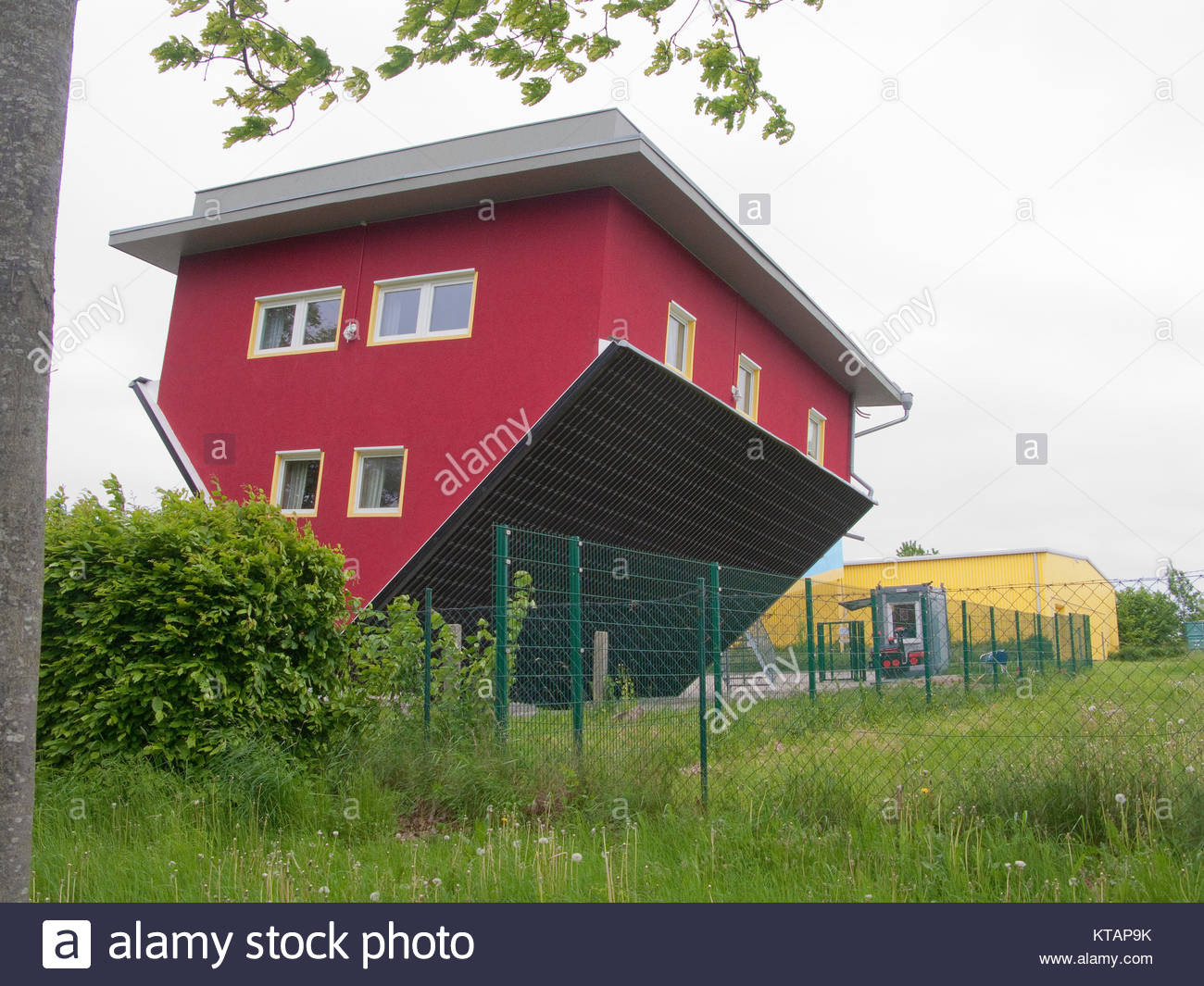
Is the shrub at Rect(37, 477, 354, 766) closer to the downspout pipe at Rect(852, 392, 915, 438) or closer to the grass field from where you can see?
the grass field

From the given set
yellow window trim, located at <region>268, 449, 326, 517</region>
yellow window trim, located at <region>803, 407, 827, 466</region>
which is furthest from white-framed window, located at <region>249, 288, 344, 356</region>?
yellow window trim, located at <region>803, 407, 827, 466</region>

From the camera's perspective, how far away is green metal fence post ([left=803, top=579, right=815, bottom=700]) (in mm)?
10320

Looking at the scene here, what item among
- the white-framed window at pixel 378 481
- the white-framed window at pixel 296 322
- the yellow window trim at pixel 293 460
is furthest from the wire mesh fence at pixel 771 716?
the white-framed window at pixel 296 322

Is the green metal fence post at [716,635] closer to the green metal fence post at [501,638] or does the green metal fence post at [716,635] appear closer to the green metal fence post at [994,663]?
the green metal fence post at [501,638]

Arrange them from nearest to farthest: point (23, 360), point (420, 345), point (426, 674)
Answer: point (23, 360) < point (426, 674) < point (420, 345)

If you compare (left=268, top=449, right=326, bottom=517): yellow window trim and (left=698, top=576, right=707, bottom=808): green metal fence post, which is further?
(left=268, top=449, right=326, bottom=517): yellow window trim

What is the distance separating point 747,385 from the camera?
1703 centimetres

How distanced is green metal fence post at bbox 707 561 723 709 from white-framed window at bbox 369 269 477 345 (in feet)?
24.4

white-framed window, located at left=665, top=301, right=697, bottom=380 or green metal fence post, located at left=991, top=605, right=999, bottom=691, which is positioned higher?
white-framed window, located at left=665, top=301, right=697, bottom=380

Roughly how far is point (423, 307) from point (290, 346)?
2461 mm

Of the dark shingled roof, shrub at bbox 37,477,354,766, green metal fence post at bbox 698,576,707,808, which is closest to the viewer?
green metal fence post at bbox 698,576,707,808

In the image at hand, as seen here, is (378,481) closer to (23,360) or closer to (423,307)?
(423,307)

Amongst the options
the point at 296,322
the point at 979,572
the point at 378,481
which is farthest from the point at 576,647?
the point at 979,572
